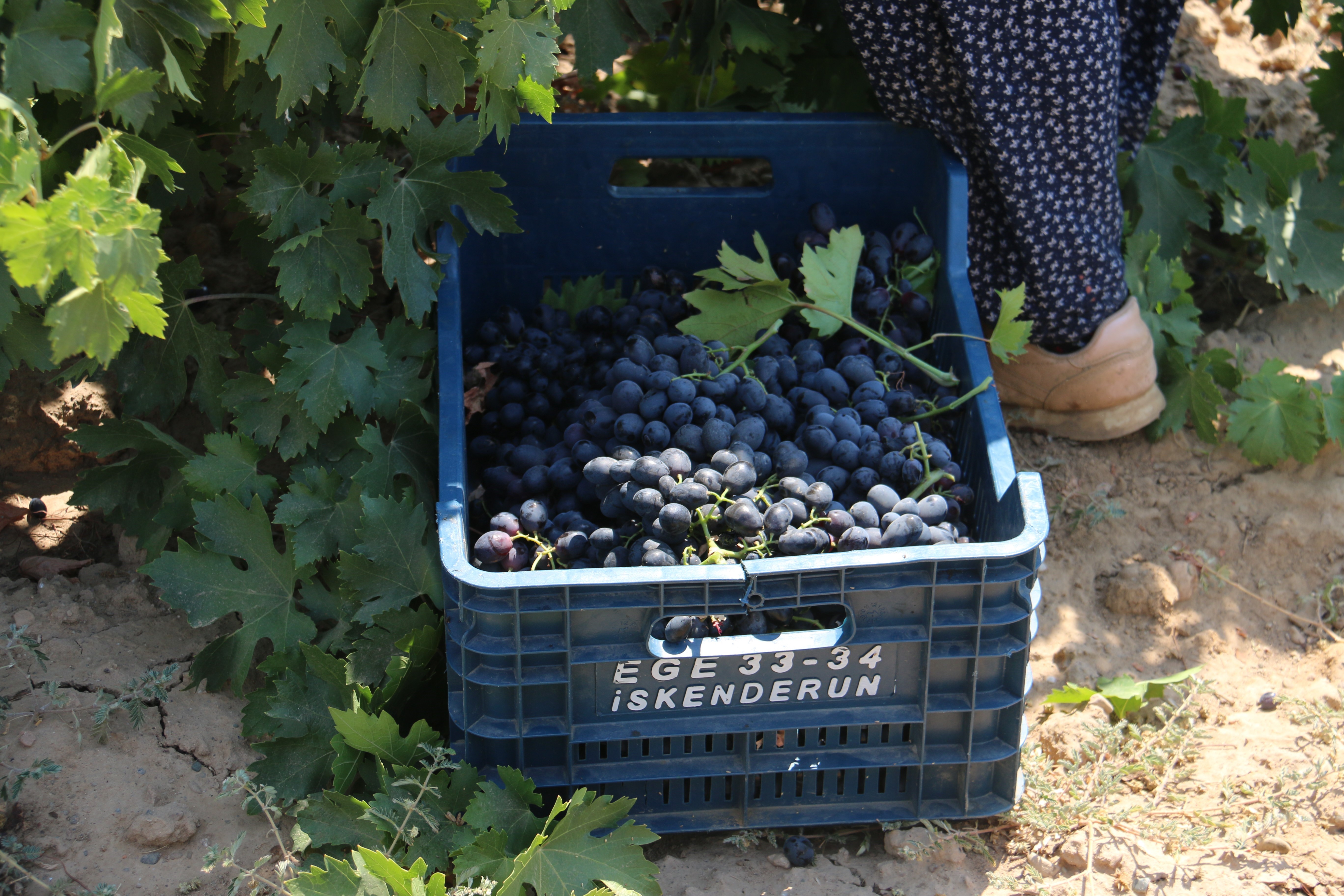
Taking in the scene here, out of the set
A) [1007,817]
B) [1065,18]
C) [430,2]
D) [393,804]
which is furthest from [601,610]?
[1065,18]

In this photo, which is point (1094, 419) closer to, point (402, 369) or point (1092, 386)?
point (1092, 386)

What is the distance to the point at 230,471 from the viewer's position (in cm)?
182

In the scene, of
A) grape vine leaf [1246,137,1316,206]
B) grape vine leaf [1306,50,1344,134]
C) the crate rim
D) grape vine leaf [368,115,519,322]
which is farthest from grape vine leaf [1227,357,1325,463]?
grape vine leaf [368,115,519,322]

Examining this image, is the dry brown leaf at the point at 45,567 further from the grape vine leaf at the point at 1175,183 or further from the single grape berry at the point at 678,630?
the grape vine leaf at the point at 1175,183

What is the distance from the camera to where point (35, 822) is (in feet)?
5.10

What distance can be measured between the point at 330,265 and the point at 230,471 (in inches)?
14.7

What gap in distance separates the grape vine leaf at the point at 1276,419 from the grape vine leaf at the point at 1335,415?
0.01 meters

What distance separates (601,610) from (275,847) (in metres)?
0.61

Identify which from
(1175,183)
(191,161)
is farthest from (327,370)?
(1175,183)

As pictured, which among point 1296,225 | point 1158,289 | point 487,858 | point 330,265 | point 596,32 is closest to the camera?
point 487,858

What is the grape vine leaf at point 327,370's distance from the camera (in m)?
1.80

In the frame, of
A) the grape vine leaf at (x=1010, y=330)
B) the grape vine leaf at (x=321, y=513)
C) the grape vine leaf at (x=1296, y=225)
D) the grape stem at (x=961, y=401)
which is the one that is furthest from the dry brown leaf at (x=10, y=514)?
the grape vine leaf at (x=1296, y=225)

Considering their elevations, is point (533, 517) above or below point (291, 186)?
below

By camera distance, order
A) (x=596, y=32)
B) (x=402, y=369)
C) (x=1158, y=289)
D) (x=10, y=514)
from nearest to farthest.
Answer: (x=402, y=369)
(x=10, y=514)
(x=596, y=32)
(x=1158, y=289)
